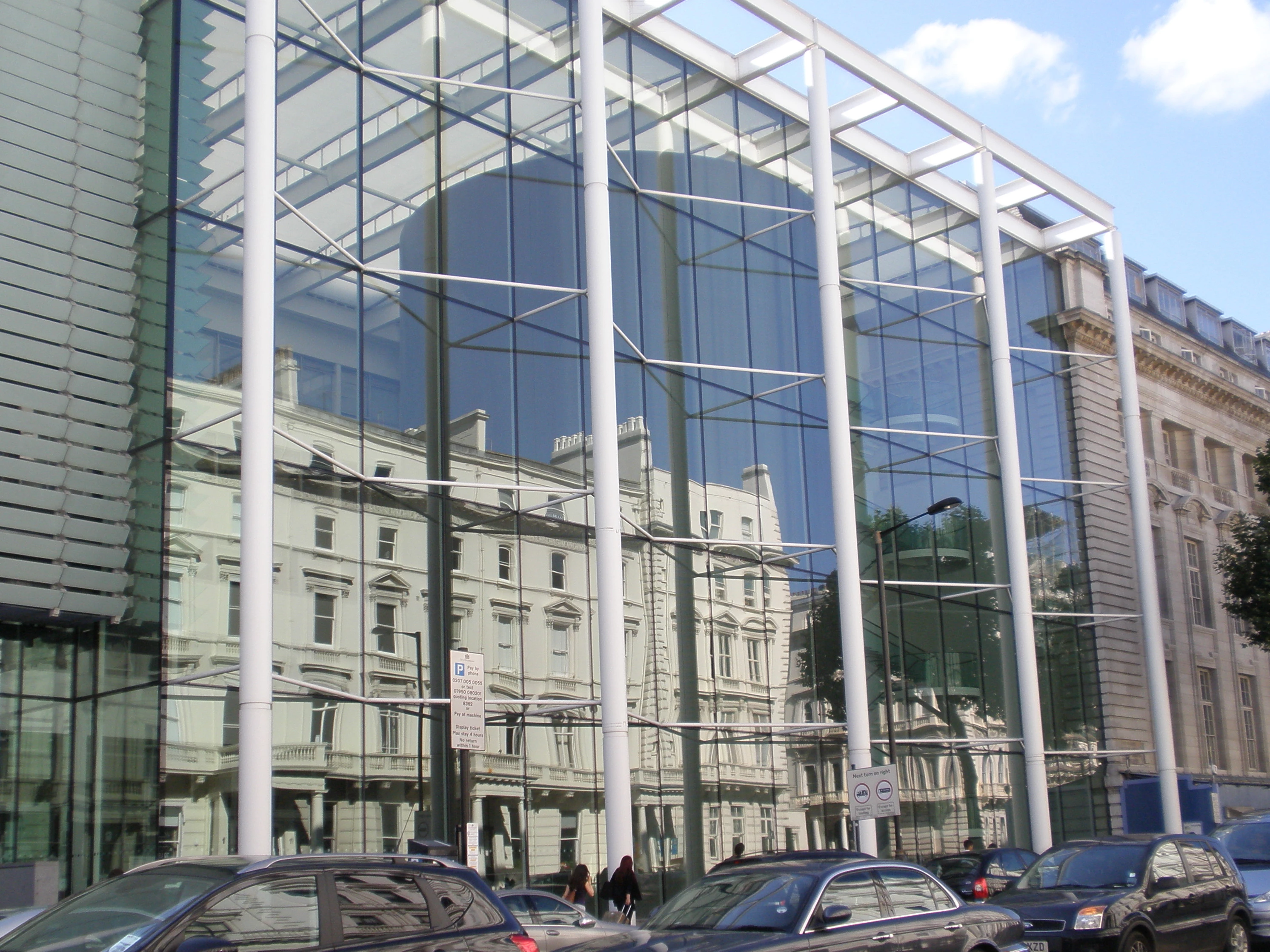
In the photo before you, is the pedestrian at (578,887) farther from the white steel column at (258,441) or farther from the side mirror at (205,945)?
the side mirror at (205,945)

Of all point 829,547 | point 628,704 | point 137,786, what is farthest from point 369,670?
point 829,547

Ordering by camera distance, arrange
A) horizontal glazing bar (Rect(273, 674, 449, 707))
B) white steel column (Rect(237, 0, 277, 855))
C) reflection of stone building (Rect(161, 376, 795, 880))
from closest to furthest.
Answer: white steel column (Rect(237, 0, 277, 855)), reflection of stone building (Rect(161, 376, 795, 880)), horizontal glazing bar (Rect(273, 674, 449, 707))

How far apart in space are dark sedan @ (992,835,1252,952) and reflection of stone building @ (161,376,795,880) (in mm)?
9248

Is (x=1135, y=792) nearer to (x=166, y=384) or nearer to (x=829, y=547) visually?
(x=829, y=547)

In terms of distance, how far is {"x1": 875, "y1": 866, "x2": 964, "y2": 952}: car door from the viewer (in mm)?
11039

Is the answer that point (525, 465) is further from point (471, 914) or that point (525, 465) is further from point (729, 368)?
point (471, 914)

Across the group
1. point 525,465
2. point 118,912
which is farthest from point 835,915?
point 525,465

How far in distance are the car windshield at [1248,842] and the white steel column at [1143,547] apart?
627 inches

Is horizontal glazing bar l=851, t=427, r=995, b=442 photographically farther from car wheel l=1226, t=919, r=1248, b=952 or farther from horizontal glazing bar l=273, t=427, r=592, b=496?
car wheel l=1226, t=919, r=1248, b=952

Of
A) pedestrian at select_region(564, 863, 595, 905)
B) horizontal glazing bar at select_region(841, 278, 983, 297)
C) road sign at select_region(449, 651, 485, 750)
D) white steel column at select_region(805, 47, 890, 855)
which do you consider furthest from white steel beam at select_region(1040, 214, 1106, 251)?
road sign at select_region(449, 651, 485, 750)

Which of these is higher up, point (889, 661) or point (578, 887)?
point (889, 661)

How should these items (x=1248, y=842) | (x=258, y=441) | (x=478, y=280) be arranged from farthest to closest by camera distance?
(x=478, y=280)
(x=1248, y=842)
(x=258, y=441)

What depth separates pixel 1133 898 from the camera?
14.1m

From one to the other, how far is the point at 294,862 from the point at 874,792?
49.3ft
